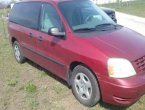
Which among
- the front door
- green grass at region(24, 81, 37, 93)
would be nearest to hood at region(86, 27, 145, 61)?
the front door

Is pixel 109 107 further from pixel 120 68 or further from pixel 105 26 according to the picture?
pixel 105 26

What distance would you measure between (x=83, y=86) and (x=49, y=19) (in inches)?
65.3

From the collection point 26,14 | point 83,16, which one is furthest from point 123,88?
point 26,14

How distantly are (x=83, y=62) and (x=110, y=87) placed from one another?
26.3 inches

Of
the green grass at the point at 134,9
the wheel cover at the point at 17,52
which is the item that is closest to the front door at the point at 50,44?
the wheel cover at the point at 17,52

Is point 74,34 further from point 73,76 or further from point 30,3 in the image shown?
point 30,3

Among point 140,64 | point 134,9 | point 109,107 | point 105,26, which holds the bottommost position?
point 109,107

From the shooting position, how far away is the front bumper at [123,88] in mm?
4320

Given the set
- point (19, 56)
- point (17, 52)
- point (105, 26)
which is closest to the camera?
point (105, 26)

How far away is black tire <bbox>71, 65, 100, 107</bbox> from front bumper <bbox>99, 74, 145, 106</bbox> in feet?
0.61

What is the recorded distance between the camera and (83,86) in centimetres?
507

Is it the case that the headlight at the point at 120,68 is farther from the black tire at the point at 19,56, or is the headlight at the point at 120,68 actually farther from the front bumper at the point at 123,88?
the black tire at the point at 19,56

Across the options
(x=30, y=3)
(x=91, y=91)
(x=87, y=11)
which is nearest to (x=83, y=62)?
(x=91, y=91)

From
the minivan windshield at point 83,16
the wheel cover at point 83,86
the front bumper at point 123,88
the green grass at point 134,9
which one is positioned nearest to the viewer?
the front bumper at point 123,88
